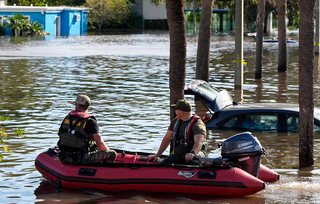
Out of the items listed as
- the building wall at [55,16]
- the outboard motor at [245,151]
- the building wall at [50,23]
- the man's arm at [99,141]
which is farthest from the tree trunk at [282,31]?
the building wall at [50,23]

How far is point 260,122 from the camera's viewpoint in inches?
621

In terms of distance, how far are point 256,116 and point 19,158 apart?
5509mm

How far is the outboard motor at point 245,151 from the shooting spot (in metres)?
10.9

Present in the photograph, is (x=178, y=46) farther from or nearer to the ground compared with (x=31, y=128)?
farther from the ground

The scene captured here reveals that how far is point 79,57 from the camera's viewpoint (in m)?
43.4

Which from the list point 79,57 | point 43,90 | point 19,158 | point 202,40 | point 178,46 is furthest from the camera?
point 79,57

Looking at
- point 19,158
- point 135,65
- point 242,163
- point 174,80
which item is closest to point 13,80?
point 135,65

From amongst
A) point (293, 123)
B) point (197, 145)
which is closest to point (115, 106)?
point (293, 123)

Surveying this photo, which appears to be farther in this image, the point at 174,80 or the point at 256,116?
the point at 256,116

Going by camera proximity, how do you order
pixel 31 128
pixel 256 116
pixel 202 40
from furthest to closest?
pixel 202 40, pixel 31 128, pixel 256 116

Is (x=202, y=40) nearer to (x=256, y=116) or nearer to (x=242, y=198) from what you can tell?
(x=256, y=116)

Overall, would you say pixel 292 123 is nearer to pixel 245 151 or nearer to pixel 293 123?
pixel 293 123

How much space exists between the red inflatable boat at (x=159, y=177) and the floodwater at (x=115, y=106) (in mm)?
156

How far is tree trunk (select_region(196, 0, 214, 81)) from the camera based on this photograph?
880 inches
